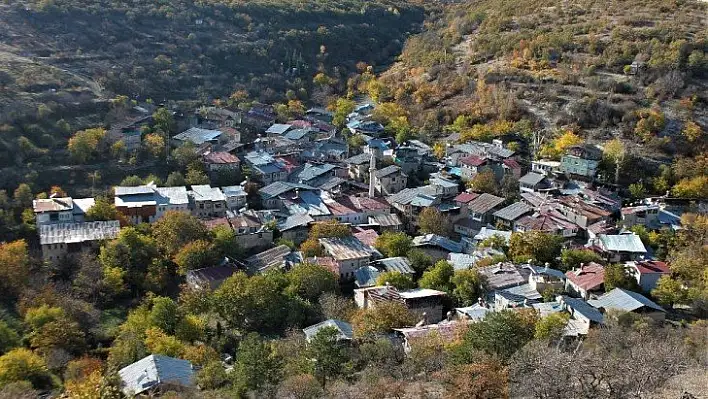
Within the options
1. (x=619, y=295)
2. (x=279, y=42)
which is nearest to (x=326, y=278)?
(x=619, y=295)

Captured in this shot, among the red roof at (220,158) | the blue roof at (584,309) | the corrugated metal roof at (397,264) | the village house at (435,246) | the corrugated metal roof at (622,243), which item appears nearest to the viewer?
the blue roof at (584,309)

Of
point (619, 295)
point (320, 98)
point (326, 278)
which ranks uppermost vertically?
point (619, 295)

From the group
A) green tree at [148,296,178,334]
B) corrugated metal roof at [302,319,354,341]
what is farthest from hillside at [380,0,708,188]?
green tree at [148,296,178,334]

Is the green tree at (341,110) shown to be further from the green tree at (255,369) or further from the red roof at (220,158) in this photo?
the green tree at (255,369)

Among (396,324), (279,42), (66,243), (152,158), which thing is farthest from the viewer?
(279,42)

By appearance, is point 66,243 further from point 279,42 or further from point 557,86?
point 279,42

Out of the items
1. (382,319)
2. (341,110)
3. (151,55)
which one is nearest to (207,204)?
(382,319)

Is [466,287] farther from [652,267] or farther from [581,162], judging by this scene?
[581,162]

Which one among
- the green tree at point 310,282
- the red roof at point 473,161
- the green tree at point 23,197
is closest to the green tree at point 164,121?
the green tree at point 23,197
